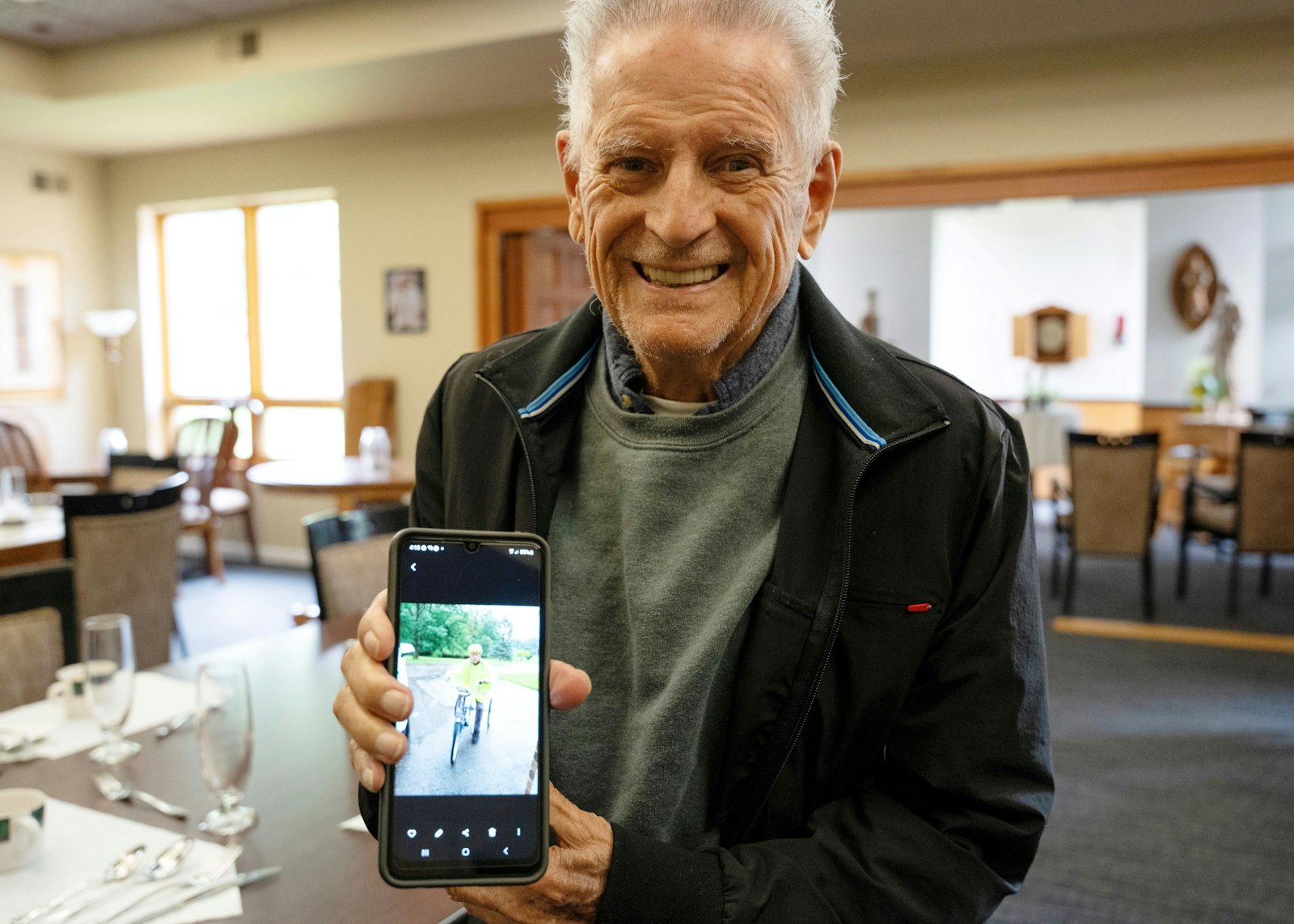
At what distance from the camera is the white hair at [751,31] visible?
91 cm

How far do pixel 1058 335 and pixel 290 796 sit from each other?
10.4m

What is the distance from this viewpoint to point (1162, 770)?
356 cm

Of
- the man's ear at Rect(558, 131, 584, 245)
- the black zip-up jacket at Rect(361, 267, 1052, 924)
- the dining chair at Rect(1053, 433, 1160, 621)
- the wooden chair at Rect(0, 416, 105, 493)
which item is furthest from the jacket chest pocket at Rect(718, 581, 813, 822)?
the wooden chair at Rect(0, 416, 105, 493)

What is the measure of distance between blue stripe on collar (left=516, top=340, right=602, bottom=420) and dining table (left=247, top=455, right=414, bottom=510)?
358 centimetres

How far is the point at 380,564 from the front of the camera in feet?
8.55

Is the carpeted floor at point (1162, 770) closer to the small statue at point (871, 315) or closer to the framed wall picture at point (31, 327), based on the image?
the framed wall picture at point (31, 327)

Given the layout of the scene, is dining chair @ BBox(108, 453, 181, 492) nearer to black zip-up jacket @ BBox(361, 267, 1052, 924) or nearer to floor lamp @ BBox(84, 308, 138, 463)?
floor lamp @ BBox(84, 308, 138, 463)

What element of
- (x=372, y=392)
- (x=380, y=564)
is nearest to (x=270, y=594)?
(x=372, y=392)

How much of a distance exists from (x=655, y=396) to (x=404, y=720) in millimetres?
453

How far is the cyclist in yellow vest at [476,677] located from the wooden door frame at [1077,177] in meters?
4.95

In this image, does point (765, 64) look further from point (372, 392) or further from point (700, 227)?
point (372, 392)

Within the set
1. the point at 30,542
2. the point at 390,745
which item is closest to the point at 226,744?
the point at 390,745

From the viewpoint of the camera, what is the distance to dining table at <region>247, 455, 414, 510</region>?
4.53 meters

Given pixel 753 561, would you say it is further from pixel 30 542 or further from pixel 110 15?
pixel 110 15
